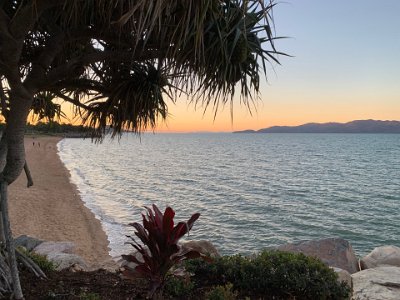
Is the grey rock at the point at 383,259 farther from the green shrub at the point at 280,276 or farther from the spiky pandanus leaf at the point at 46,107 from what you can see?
the spiky pandanus leaf at the point at 46,107

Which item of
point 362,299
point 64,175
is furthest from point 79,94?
point 64,175

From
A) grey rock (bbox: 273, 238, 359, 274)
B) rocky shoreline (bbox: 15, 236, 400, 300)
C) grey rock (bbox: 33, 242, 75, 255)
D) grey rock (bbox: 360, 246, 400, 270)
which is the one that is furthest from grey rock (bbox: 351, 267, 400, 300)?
grey rock (bbox: 33, 242, 75, 255)

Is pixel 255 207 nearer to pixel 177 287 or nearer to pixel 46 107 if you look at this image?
pixel 46 107

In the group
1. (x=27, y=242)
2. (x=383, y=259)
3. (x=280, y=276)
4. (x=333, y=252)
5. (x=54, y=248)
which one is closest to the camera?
(x=280, y=276)

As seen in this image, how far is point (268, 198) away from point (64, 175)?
18245 millimetres

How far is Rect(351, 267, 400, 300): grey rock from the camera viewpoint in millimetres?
5527

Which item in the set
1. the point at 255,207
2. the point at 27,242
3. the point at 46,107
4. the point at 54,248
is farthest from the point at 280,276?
the point at 255,207

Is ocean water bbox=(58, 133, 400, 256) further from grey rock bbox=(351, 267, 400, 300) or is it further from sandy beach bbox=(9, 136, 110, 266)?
grey rock bbox=(351, 267, 400, 300)

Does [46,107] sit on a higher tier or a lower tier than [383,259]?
higher

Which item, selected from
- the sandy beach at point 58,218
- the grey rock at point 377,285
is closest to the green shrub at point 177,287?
the grey rock at point 377,285

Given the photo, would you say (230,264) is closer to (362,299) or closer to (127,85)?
(362,299)

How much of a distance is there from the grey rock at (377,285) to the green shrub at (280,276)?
3.46 feet

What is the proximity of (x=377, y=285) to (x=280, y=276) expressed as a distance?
7.90 ft

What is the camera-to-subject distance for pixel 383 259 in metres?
9.52
